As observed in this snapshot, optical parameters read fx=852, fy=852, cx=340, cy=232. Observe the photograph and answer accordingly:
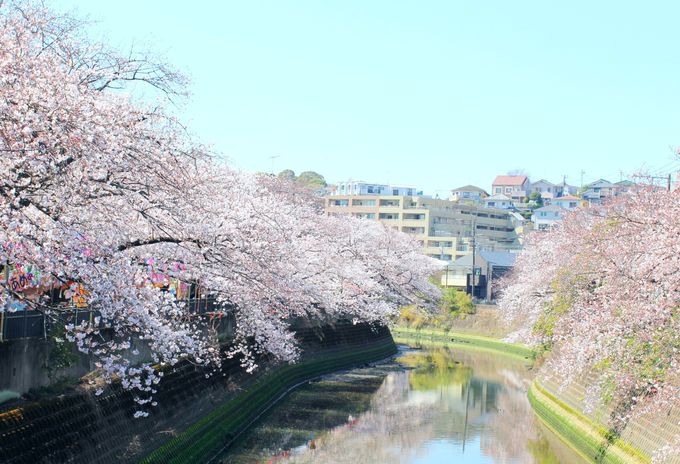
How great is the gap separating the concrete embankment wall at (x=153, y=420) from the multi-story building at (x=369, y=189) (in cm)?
7330

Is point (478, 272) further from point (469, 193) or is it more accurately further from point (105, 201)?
point (105, 201)

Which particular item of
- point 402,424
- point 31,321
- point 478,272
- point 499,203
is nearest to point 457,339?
point 478,272

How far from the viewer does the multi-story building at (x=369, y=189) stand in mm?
106950

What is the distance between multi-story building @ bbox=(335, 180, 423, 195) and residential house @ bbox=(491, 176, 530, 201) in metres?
39.5

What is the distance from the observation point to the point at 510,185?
5896 inches

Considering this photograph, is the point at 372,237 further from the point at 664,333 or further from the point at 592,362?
the point at 664,333

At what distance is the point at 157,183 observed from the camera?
1355 cm

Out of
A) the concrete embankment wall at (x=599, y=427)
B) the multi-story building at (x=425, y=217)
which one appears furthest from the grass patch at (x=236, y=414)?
the multi-story building at (x=425, y=217)

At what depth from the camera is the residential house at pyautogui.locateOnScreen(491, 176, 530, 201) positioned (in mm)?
148500

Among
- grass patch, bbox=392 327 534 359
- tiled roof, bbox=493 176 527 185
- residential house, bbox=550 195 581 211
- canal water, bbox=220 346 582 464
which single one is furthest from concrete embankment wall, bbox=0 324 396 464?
tiled roof, bbox=493 176 527 185

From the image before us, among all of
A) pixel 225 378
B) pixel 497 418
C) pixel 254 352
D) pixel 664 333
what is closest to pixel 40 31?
pixel 664 333

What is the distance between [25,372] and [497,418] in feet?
68.5

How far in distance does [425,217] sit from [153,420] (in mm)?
81671

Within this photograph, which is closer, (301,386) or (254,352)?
(254,352)
